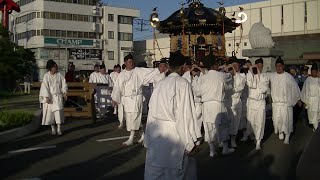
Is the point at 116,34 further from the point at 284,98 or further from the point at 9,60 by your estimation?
the point at 284,98

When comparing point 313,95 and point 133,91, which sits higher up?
point 133,91

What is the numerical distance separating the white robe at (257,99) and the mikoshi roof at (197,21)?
367 inches

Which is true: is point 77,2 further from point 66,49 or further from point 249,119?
point 249,119

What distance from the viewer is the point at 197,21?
18.9 meters

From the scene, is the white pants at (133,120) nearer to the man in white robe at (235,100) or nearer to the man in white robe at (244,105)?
the man in white robe at (235,100)

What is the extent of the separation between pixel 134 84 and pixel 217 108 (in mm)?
2139

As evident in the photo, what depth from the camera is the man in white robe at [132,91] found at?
958cm

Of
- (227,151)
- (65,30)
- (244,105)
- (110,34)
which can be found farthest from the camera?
(110,34)

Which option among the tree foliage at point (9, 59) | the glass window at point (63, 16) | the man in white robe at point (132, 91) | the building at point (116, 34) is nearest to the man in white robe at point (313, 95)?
the man in white robe at point (132, 91)

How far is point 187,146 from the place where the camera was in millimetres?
4574

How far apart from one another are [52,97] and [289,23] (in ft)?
153

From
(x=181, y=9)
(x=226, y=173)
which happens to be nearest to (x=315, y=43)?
(x=181, y=9)

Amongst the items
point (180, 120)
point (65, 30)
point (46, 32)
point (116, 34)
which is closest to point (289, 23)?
point (116, 34)

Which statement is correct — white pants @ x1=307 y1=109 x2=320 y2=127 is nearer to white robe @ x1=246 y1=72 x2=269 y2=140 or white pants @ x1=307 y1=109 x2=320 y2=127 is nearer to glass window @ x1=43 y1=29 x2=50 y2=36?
white robe @ x1=246 y1=72 x2=269 y2=140
